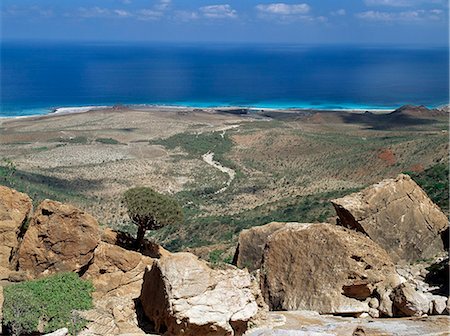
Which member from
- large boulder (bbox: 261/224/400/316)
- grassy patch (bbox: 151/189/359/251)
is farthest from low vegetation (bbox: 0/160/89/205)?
large boulder (bbox: 261/224/400/316)

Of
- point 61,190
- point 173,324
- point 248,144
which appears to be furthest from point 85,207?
point 248,144

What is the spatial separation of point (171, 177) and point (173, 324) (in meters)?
46.8

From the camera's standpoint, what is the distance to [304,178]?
52812 millimetres

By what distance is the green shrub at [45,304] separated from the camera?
10992mm

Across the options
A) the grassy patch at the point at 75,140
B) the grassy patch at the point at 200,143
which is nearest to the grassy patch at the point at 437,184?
the grassy patch at the point at 200,143

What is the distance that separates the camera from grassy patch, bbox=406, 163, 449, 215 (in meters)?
26.0

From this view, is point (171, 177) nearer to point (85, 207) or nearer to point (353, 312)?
point (85, 207)

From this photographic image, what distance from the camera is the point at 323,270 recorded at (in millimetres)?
14180

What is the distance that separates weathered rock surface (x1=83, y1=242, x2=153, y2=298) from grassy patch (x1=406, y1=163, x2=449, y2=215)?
47.3ft

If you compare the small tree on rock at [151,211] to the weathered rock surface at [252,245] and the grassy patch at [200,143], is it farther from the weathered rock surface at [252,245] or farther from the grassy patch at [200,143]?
the grassy patch at [200,143]

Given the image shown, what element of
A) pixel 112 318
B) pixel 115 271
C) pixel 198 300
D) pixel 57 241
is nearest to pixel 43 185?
pixel 57 241

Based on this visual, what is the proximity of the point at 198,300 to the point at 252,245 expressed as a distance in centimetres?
815

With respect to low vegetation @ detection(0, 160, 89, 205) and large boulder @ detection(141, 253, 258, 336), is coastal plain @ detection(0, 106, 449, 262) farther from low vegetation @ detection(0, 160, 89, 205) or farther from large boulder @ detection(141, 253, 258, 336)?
large boulder @ detection(141, 253, 258, 336)

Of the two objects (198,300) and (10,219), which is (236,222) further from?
(198,300)
